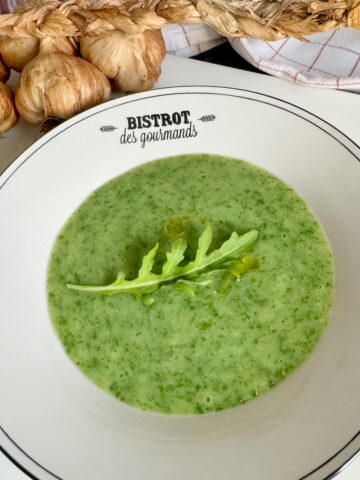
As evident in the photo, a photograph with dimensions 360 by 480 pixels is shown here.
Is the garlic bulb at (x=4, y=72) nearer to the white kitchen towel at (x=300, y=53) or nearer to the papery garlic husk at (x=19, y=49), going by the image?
the papery garlic husk at (x=19, y=49)

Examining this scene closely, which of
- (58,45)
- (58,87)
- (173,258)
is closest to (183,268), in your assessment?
(173,258)

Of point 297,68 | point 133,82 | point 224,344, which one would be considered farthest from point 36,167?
point 297,68

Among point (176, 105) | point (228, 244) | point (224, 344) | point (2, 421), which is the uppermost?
point (176, 105)

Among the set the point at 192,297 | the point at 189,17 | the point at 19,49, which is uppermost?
the point at 189,17

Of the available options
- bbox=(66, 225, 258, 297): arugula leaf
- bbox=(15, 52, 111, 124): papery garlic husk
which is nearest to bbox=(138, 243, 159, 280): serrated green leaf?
bbox=(66, 225, 258, 297): arugula leaf

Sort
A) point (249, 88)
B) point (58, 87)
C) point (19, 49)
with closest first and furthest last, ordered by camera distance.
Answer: point (58, 87), point (19, 49), point (249, 88)

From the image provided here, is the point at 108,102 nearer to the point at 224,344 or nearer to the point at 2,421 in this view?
the point at 224,344

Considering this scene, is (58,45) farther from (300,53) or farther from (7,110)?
(300,53)
